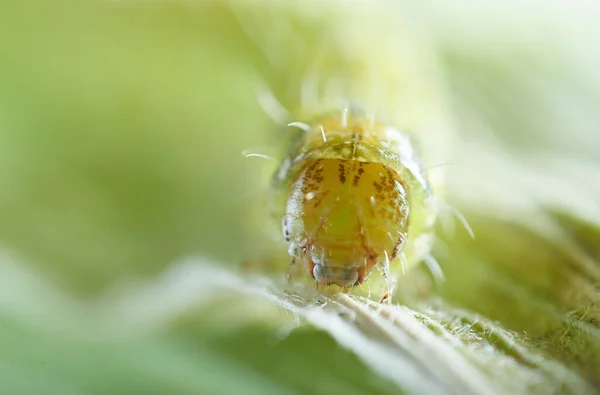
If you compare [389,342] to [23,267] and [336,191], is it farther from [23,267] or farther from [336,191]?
[23,267]

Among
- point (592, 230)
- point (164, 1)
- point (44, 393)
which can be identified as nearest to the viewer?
point (44, 393)

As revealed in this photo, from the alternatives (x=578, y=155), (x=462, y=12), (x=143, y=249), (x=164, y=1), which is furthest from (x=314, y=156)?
(x=462, y=12)

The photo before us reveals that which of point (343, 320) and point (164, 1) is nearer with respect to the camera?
point (343, 320)

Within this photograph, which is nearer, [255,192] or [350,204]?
[350,204]

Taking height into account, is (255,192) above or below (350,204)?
above
